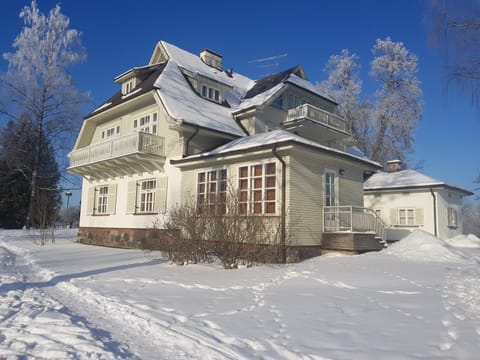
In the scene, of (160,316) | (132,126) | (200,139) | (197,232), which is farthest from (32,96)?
(160,316)

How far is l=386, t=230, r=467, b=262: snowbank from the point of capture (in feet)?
38.1

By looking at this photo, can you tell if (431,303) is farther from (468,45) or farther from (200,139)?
(200,139)

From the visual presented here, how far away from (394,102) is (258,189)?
21508mm

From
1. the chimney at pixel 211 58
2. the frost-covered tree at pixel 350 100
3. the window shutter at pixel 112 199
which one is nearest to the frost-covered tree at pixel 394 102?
the frost-covered tree at pixel 350 100

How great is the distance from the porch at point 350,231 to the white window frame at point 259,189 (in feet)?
7.46

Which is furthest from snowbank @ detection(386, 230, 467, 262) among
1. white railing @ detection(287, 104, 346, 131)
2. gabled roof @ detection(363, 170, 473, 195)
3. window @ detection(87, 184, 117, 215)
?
window @ detection(87, 184, 117, 215)

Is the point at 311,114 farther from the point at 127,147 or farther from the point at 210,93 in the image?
the point at 127,147

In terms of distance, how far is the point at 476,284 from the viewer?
7527mm

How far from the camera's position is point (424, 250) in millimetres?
12273

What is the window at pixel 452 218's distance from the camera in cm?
2134

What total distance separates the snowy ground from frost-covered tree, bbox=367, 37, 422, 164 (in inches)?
864

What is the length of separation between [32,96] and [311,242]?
76.2 ft

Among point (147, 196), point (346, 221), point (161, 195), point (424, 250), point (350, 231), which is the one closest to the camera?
point (350, 231)

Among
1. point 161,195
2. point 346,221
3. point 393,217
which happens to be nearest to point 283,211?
point 346,221
